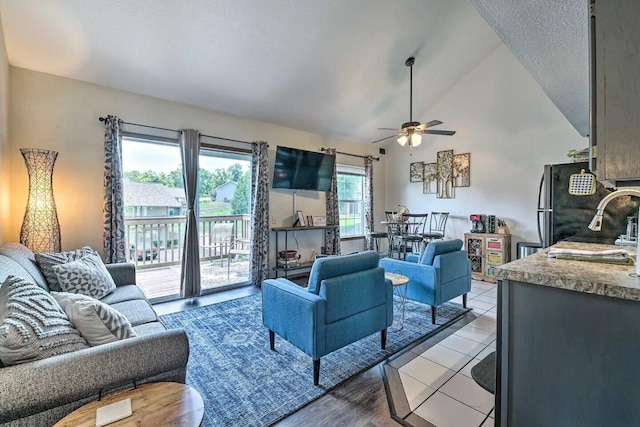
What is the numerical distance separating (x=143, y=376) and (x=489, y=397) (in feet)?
7.12

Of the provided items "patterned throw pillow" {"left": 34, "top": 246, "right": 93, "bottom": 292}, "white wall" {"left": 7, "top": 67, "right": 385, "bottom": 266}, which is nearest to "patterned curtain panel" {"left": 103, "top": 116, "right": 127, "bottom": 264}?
"white wall" {"left": 7, "top": 67, "right": 385, "bottom": 266}

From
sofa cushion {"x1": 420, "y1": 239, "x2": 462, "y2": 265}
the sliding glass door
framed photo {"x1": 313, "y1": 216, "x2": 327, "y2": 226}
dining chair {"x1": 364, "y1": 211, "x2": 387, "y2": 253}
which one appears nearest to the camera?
sofa cushion {"x1": 420, "y1": 239, "x2": 462, "y2": 265}

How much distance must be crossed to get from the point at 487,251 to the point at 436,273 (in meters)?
2.52

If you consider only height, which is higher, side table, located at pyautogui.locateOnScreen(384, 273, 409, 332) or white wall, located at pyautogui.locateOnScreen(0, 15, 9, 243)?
white wall, located at pyautogui.locateOnScreen(0, 15, 9, 243)

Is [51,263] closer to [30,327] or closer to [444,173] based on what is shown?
[30,327]

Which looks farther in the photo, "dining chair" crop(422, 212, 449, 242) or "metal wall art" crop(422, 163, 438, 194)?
"metal wall art" crop(422, 163, 438, 194)

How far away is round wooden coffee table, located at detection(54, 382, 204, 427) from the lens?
41.8 inches

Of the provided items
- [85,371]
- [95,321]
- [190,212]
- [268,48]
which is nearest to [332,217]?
[190,212]

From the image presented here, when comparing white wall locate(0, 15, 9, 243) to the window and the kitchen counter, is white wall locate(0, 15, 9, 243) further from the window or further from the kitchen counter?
the window

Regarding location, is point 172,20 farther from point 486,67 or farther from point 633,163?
point 486,67

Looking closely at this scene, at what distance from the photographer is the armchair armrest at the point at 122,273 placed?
299 centimetres

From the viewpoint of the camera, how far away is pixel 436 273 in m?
3.15

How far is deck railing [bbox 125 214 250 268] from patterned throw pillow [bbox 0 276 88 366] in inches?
111

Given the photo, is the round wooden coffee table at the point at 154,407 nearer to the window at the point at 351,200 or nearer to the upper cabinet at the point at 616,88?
the upper cabinet at the point at 616,88
